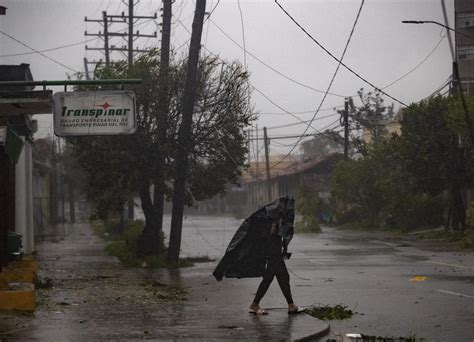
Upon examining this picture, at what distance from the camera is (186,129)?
24609 millimetres

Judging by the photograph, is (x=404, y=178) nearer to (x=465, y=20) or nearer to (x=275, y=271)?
(x=465, y=20)

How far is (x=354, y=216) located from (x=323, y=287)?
4350cm

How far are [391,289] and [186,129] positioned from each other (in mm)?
9455

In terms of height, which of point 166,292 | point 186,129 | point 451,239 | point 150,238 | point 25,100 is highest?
point 186,129

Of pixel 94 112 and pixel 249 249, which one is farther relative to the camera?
pixel 94 112

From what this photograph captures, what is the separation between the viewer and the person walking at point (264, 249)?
520 inches

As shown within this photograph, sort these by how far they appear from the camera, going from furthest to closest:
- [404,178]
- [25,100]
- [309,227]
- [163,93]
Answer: [309,227]
[404,178]
[163,93]
[25,100]

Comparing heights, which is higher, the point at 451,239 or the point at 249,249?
the point at 249,249

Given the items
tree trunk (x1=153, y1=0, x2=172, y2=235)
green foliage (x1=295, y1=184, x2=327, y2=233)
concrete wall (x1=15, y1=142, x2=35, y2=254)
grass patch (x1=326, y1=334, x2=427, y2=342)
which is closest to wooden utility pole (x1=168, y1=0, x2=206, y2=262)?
tree trunk (x1=153, y1=0, x2=172, y2=235)

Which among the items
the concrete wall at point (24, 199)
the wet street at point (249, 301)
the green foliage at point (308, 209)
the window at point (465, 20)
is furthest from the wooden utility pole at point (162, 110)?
the green foliage at point (308, 209)

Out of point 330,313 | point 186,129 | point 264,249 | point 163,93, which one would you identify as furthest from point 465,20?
point 330,313

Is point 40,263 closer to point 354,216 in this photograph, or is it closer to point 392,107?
point 354,216

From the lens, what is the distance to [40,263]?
26547 millimetres

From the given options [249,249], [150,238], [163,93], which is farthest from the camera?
[150,238]
